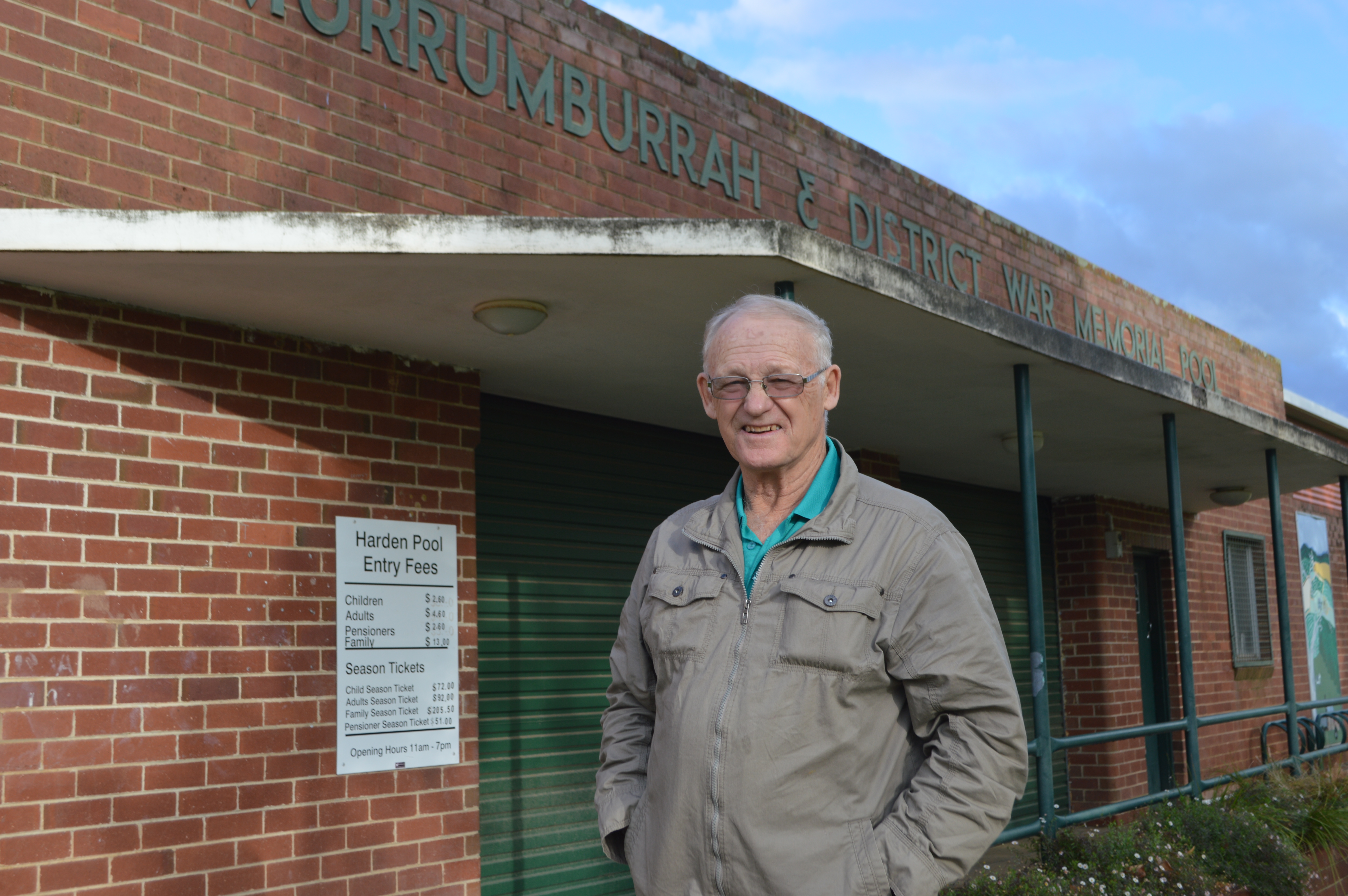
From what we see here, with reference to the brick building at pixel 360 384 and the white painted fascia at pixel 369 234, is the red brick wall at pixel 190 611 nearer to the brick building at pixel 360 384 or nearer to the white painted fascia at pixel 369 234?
the brick building at pixel 360 384

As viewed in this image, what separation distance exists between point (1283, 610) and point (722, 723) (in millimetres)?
7601

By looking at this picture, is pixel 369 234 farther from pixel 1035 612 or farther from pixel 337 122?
pixel 1035 612

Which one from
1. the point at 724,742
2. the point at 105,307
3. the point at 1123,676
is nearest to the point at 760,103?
the point at 105,307

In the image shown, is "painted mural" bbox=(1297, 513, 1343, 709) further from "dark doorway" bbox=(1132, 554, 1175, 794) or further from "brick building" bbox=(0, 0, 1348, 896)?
"brick building" bbox=(0, 0, 1348, 896)

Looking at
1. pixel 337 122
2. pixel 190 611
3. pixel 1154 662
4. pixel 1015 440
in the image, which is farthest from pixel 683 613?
pixel 1154 662

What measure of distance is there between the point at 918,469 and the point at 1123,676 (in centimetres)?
351

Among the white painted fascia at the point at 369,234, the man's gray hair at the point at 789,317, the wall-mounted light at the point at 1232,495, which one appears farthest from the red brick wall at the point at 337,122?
the wall-mounted light at the point at 1232,495

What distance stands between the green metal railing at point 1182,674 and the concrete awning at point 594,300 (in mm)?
325

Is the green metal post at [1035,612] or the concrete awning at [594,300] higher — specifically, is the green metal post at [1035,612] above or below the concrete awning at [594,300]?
below

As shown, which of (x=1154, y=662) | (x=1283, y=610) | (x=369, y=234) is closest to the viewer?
(x=369, y=234)

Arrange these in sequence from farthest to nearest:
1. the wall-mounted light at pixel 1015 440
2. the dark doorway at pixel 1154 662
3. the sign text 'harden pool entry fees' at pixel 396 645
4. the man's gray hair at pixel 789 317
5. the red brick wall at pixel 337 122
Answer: the dark doorway at pixel 1154 662 → the wall-mounted light at pixel 1015 440 → the sign text 'harden pool entry fees' at pixel 396 645 → the red brick wall at pixel 337 122 → the man's gray hair at pixel 789 317

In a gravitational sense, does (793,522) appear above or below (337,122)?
below

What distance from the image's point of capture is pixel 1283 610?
28.1 ft

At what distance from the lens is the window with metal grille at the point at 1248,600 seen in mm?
12195
